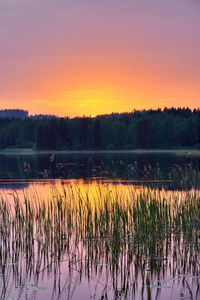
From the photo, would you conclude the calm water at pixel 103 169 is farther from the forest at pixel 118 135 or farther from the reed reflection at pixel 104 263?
the forest at pixel 118 135

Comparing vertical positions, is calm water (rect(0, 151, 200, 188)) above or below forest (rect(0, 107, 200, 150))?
below

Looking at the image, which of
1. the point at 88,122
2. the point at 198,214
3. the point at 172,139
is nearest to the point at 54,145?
the point at 88,122

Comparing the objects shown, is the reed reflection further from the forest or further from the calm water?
the forest

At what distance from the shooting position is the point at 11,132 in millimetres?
196000

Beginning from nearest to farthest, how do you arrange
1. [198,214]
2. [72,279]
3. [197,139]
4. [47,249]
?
[72,279] < [47,249] < [198,214] < [197,139]

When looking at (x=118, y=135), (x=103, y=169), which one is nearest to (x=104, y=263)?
(x=103, y=169)

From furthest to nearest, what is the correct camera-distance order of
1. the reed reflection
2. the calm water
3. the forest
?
the forest < the calm water < the reed reflection

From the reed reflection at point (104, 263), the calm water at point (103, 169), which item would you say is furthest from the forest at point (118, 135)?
the reed reflection at point (104, 263)

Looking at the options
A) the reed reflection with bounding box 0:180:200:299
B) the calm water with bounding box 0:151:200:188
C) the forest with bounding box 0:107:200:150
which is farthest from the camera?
the forest with bounding box 0:107:200:150

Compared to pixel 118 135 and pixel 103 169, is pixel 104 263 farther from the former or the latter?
pixel 118 135

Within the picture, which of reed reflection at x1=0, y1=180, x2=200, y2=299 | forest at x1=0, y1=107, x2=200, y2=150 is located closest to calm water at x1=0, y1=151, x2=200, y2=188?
reed reflection at x1=0, y1=180, x2=200, y2=299

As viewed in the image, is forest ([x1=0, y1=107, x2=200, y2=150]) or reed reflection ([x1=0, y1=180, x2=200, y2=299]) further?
forest ([x1=0, y1=107, x2=200, y2=150])

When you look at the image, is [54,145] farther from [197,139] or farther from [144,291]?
[144,291]

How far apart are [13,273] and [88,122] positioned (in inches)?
6089
